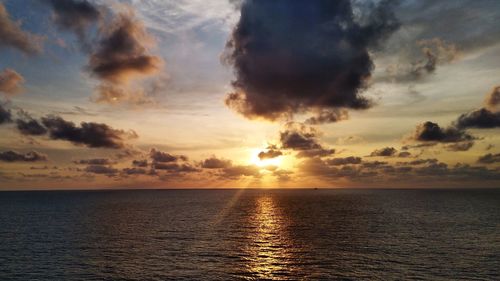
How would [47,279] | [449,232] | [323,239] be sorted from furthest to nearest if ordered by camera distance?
[449,232]
[323,239]
[47,279]

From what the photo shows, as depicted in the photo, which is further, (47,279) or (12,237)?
(12,237)

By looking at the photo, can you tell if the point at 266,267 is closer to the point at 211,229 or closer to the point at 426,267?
the point at 426,267

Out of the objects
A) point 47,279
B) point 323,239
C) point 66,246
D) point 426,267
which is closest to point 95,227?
point 66,246

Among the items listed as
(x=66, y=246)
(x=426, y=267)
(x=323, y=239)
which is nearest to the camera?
(x=426, y=267)

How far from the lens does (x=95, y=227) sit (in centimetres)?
11556

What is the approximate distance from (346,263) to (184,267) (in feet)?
95.4

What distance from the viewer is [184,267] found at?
62.8 meters

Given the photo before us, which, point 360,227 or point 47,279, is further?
point 360,227

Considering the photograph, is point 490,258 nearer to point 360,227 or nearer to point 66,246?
point 360,227

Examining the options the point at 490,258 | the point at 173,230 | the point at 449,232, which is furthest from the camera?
the point at 173,230

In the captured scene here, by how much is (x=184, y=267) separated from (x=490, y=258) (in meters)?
56.5

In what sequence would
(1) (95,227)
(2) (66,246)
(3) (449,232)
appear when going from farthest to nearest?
(1) (95,227), (3) (449,232), (2) (66,246)

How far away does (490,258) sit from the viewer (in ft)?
222

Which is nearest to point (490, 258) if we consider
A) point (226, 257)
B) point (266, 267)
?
point (266, 267)
